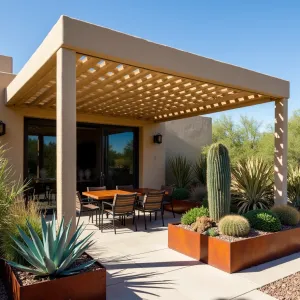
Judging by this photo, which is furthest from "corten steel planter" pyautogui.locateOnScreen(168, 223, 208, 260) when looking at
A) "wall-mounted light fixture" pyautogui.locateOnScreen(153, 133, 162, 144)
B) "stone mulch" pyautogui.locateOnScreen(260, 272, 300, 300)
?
"wall-mounted light fixture" pyautogui.locateOnScreen(153, 133, 162, 144)

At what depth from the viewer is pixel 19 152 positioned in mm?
7727

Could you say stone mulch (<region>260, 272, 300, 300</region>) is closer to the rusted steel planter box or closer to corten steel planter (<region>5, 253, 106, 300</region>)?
the rusted steel planter box

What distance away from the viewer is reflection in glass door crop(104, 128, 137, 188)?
9688mm

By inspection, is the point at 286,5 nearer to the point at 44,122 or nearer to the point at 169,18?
the point at 169,18

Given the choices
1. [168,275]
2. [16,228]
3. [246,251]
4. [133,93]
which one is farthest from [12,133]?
[246,251]

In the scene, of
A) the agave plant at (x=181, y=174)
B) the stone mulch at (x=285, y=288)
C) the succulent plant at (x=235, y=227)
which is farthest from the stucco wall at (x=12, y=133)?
the stone mulch at (x=285, y=288)

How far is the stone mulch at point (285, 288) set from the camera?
325 cm

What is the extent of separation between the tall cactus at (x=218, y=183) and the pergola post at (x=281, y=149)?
2.28 metres

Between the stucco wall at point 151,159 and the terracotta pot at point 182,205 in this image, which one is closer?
the terracotta pot at point 182,205

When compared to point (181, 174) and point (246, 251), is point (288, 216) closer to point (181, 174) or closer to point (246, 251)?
point (246, 251)

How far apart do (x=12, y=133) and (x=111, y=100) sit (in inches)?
112

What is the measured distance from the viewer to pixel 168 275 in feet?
12.6

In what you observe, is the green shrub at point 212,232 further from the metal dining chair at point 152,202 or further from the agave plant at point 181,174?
the agave plant at point 181,174

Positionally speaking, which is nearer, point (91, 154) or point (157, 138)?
point (91, 154)
